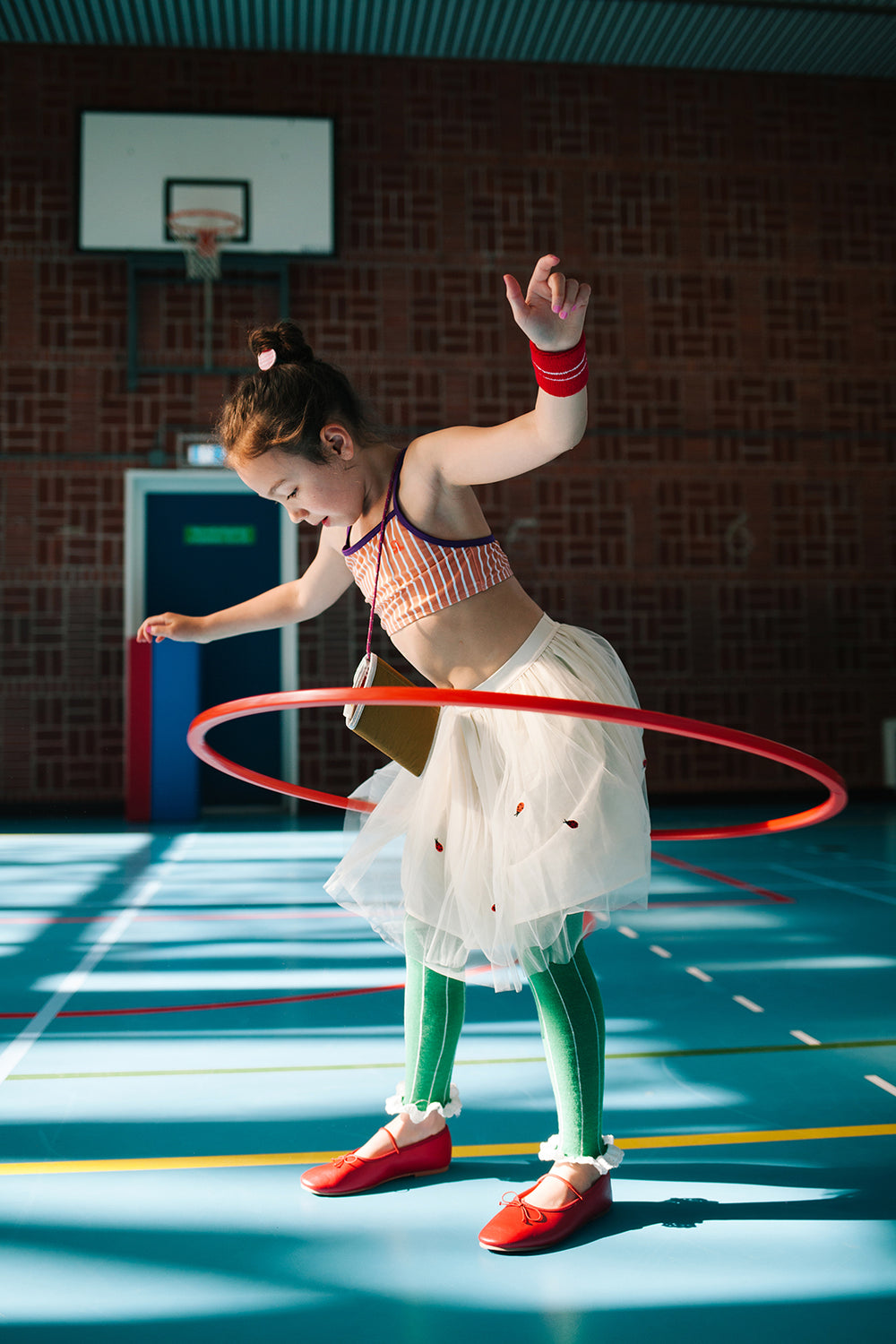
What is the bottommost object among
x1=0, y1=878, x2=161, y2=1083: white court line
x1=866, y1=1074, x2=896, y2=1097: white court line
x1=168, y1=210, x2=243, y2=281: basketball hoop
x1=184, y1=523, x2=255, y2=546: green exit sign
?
x1=0, y1=878, x2=161, y2=1083: white court line

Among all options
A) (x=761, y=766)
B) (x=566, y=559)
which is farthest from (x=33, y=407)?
(x=761, y=766)

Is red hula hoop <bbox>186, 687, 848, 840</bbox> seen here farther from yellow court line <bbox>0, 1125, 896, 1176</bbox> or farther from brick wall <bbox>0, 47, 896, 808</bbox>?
brick wall <bbox>0, 47, 896, 808</bbox>

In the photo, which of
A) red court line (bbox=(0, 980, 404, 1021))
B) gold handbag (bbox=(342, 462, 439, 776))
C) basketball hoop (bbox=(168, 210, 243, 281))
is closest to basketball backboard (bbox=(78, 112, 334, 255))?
basketball hoop (bbox=(168, 210, 243, 281))

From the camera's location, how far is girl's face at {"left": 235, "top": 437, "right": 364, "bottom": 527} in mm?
1686

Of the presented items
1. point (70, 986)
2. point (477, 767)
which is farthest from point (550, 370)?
point (70, 986)

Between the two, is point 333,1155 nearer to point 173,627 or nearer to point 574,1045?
point 574,1045

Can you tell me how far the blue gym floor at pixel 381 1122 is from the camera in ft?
4.49

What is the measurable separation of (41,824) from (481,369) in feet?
15.5

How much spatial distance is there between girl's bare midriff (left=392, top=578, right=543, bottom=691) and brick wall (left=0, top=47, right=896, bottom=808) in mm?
6538

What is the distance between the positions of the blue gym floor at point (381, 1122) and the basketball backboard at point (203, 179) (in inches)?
228

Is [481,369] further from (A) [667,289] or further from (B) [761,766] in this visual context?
(B) [761,766]

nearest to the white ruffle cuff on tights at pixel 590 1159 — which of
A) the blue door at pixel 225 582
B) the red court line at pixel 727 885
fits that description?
the red court line at pixel 727 885

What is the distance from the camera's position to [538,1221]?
1.54 metres

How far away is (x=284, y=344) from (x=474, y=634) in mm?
565
